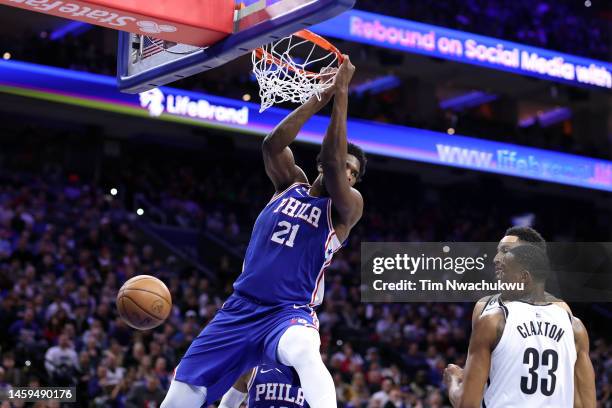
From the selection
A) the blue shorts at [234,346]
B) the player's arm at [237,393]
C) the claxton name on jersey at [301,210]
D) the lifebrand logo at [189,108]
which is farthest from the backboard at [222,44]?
the lifebrand logo at [189,108]

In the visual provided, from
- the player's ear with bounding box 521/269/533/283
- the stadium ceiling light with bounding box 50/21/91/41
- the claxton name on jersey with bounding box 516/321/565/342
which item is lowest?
the claxton name on jersey with bounding box 516/321/565/342

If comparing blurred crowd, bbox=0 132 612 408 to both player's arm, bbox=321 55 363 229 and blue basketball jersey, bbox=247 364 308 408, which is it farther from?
player's arm, bbox=321 55 363 229

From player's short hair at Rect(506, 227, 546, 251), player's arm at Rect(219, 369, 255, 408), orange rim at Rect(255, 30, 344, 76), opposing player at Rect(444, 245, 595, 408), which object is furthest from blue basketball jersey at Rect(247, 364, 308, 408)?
orange rim at Rect(255, 30, 344, 76)

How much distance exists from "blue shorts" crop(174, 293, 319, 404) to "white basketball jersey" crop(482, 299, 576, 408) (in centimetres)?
115

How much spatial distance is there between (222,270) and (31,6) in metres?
11.6

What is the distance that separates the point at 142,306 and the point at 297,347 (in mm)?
1505

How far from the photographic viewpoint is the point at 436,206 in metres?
23.8

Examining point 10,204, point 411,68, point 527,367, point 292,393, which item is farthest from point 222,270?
point 527,367

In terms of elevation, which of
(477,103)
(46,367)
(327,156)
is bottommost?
(46,367)

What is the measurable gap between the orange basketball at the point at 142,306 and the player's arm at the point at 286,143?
1141 mm

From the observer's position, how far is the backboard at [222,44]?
429 centimetres

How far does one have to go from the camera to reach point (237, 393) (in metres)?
5.42

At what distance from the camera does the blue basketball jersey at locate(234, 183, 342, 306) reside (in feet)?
16.0

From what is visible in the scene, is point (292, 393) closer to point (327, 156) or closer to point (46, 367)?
point (327, 156)
